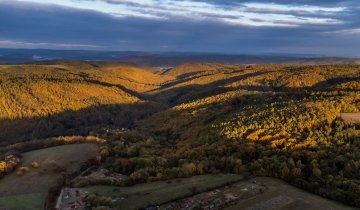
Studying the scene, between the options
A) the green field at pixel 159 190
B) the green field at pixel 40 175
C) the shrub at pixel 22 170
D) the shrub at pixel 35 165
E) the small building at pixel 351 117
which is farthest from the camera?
the shrub at pixel 35 165

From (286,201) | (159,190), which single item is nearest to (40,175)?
(159,190)

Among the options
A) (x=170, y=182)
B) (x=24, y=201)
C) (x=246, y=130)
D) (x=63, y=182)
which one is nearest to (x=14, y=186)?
(x=63, y=182)

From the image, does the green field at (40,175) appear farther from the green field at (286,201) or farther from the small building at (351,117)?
the small building at (351,117)

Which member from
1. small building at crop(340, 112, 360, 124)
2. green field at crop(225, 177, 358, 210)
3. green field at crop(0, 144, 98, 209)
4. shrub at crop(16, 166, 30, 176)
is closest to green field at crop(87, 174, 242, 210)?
green field at crop(225, 177, 358, 210)

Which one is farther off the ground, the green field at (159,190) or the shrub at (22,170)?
the green field at (159,190)

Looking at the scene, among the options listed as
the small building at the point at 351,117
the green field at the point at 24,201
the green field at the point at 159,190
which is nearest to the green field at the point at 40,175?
the green field at the point at 24,201
